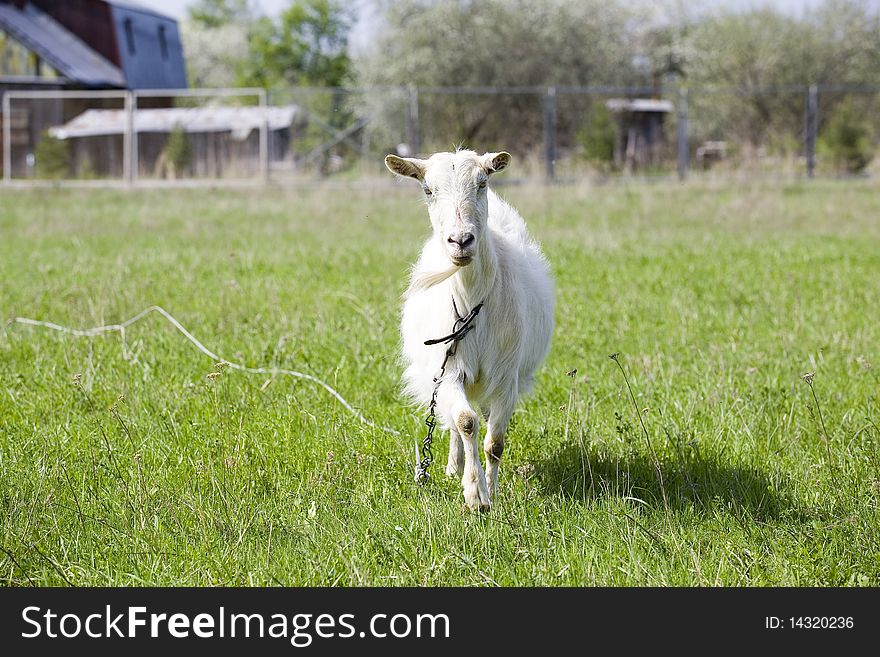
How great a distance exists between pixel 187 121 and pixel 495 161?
2969 cm

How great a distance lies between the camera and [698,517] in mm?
4359

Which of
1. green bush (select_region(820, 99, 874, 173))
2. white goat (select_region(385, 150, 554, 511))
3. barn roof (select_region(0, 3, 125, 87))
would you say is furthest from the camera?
barn roof (select_region(0, 3, 125, 87))

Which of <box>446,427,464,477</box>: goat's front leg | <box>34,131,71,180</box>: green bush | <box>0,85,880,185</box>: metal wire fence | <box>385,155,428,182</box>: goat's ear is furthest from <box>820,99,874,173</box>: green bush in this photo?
<box>385,155,428,182</box>: goat's ear

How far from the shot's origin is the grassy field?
395 cm

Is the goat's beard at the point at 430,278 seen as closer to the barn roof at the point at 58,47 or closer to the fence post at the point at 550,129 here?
the fence post at the point at 550,129

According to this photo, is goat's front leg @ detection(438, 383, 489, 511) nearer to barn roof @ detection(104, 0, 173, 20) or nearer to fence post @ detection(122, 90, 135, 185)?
fence post @ detection(122, 90, 135, 185)

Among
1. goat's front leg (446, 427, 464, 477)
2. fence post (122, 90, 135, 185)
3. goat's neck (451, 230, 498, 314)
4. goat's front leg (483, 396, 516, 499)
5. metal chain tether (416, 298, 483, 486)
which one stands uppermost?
fence post (122, 90, 135, 185)

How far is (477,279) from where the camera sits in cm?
466

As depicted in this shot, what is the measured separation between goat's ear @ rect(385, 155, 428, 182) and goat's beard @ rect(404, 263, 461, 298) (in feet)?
1.41

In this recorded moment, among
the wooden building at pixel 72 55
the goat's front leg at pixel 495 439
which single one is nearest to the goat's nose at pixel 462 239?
the goat's front leg at pixel 495 439

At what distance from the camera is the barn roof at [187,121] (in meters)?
32.3

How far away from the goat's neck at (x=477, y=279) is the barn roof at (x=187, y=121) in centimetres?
2733
